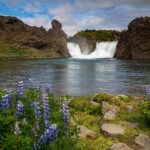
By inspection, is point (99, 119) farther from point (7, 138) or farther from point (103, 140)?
point (7, 138)

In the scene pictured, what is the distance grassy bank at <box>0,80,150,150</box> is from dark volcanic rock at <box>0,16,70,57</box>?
14435 cm

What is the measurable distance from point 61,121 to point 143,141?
3665 millimetres

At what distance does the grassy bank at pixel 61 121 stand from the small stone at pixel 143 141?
0.51 feet

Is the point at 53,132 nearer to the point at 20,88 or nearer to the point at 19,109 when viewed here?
the point at 19,109

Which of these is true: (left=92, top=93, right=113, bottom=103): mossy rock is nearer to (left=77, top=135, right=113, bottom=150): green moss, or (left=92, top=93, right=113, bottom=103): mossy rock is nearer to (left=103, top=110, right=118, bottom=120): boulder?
(left=103, top=110, right=118, bottom=120): boulder

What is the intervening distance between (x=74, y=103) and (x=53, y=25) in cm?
17538

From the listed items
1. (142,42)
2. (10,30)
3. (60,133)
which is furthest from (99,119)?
(10,30)

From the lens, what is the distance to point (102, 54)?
506 feet

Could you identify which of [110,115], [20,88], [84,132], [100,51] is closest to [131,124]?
[110,115]

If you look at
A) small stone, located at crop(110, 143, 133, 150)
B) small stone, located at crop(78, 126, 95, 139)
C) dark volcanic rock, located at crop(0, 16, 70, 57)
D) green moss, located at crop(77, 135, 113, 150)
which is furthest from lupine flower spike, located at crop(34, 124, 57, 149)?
dark volcanic rock, located at crop(0, 16, 70, 57)

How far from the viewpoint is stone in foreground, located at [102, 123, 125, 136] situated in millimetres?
12336

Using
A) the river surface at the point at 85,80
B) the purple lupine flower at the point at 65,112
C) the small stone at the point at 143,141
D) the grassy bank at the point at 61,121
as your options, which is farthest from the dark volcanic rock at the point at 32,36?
the purple lupine flower at the point at 65,112

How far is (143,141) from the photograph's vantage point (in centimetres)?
1162

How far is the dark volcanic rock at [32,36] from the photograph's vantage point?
167m
